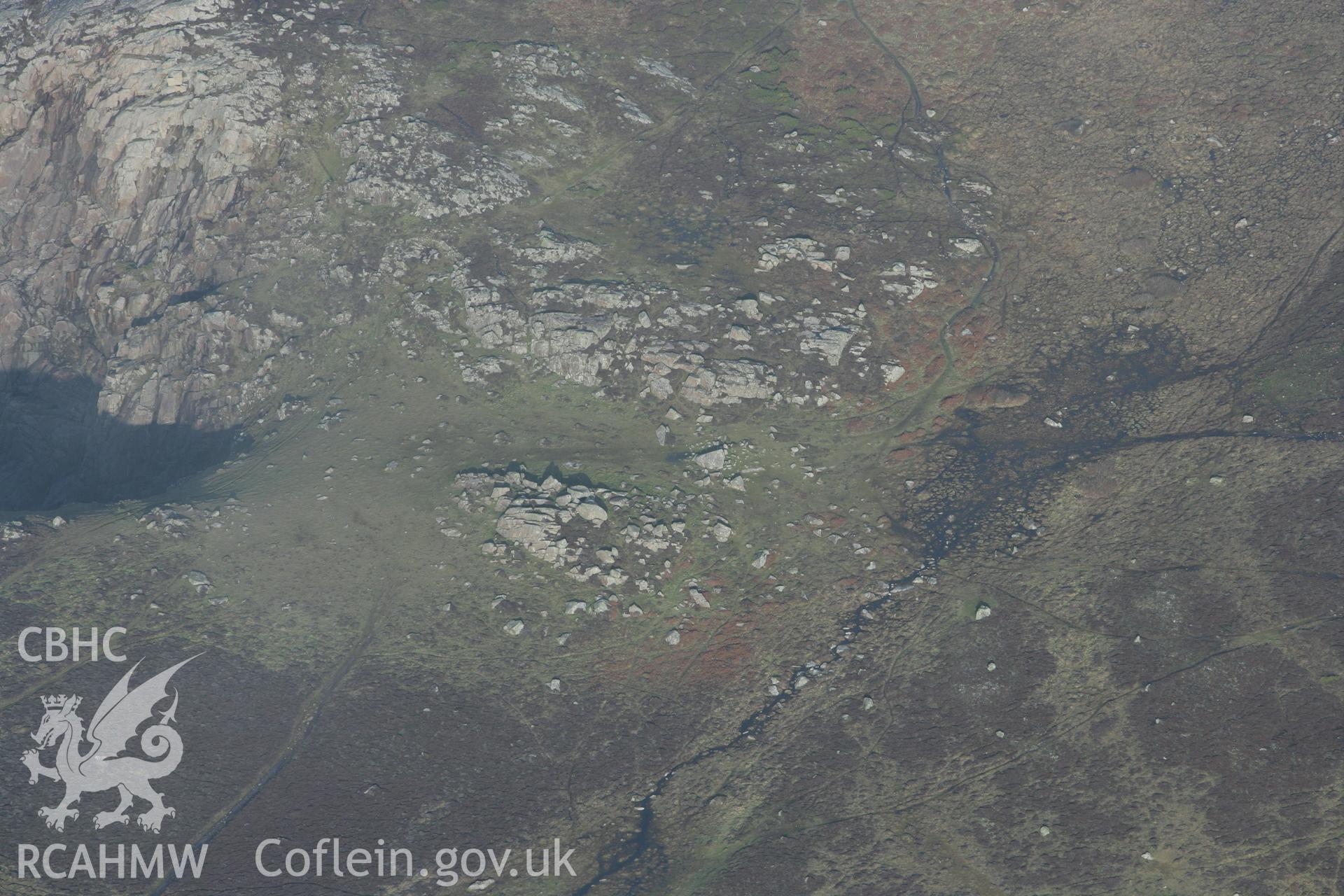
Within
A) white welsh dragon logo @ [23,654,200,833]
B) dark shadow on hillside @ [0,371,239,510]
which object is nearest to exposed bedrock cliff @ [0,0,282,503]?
dark shadow on hillside @ [0,371,239,510]

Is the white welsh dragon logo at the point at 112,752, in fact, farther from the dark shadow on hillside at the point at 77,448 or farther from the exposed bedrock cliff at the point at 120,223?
the exposed bedrock cliff at the point at 120,223

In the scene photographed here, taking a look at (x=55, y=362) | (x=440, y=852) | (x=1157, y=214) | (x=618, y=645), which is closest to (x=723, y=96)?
(x=1157, y=214)

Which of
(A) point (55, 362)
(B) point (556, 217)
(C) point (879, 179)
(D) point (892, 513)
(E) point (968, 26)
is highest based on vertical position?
(E) point (968, 26)

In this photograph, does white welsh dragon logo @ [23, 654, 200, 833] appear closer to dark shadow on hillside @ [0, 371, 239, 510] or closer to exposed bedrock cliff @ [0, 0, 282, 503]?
dark shadow on hillside @ [0, 371, 239, 510]

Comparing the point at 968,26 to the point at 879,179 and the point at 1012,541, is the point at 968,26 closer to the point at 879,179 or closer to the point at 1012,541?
the point at 879,179

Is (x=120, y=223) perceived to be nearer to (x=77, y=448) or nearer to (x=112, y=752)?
(x=77, y=448)

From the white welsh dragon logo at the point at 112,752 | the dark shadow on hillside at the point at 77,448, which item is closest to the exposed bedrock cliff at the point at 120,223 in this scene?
the dark shadow on hillside at the point at 77,448

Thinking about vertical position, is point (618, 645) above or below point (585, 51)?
below
